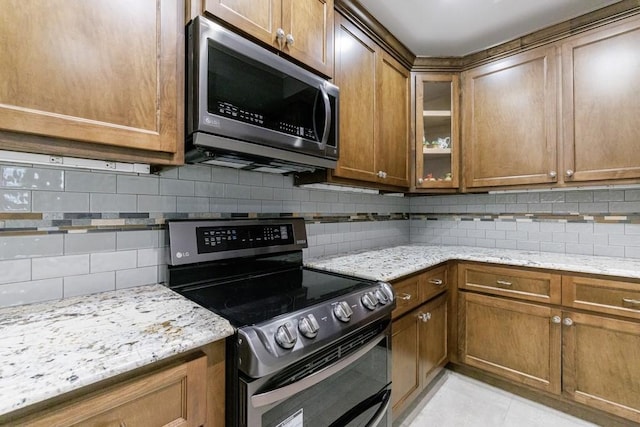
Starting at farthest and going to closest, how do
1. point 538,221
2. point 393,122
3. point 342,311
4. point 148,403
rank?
point 538,221
point 393,122
point 342,311
point 148,403

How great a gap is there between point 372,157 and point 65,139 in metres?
1.47

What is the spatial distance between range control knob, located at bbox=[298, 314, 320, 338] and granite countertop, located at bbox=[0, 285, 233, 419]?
207 millimetres

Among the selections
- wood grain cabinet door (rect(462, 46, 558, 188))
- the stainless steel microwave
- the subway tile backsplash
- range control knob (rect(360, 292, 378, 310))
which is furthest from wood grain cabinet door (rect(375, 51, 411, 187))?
range control knob (rect(360, 292, 378, 310))

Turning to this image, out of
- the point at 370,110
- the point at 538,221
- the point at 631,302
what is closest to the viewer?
the point at 631,302

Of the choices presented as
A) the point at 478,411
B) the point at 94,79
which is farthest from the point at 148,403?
the point at 478,411

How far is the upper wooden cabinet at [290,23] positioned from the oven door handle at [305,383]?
1.24m

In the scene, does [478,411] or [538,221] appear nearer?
[478,411]

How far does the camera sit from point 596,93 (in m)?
1.77

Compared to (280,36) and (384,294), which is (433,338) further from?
(280,36)

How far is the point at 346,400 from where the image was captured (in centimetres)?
110

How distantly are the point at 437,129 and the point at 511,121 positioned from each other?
0.50 meters

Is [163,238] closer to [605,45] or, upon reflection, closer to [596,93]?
[596,93]

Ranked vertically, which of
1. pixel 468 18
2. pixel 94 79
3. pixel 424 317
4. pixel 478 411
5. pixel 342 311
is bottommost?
pixel 478 411

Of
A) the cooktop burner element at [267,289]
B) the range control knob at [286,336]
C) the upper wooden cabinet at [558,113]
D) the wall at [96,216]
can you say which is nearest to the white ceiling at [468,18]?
the upper wooden cabinet at [558,113]
